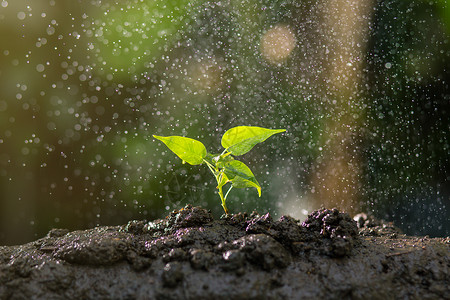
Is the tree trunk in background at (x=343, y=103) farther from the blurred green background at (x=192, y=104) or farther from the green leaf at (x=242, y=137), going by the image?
the green leaf at (x=242, y=137)

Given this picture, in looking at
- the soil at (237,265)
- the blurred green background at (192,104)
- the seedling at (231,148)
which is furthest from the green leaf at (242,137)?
the blurred green background at (192,104)

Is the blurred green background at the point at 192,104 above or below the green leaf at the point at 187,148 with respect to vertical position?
above

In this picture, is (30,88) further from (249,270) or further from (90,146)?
(249,270)

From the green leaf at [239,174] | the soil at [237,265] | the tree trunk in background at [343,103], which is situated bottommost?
the soil at [237,265]

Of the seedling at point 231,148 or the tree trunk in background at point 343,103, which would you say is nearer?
the seedling at point 231,148

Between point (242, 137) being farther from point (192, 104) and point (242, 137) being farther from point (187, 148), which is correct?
point (192, 104)

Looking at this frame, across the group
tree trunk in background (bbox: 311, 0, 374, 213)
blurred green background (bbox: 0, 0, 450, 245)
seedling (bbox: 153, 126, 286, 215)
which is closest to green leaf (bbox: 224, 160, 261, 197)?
seedling (bbox: 153, 126, 286, 215)

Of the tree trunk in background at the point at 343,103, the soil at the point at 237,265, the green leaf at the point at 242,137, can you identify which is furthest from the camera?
the tree trunk in background at the point at 343,103

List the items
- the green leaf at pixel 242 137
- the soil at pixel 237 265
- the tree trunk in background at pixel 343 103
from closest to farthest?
1. the soil at pixel 237 265
2. the green leaf at pixel 242 137
3. the tree trunk in background at pixel 343 103

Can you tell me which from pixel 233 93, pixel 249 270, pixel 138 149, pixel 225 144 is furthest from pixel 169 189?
pixel 249 270
